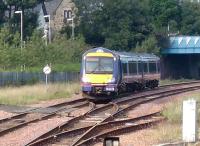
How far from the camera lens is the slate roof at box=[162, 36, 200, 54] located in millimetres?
81312

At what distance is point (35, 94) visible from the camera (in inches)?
1478

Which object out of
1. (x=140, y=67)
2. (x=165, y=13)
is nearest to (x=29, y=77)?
(x=140, y=67)

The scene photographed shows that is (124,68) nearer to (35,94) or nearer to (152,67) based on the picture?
(35,94)

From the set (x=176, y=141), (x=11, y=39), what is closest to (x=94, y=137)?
(x=176, y=141)

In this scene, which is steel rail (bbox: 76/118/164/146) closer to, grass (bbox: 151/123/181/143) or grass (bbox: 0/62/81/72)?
grass (bbox: 151/123/181/143)

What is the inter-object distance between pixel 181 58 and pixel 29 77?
47033 millimetres

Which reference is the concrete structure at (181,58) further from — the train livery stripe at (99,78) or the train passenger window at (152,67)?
the train livery stripe at (99,78)

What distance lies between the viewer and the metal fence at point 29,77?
45953mm

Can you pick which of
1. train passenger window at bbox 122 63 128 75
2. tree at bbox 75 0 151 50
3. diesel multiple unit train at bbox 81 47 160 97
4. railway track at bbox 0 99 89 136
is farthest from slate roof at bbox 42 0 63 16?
railway track at bbox 0 99 89 136

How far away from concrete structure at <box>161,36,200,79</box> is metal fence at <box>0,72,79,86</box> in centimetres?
3053

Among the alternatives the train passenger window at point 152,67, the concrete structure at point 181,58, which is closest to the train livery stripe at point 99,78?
the train passenger window at point 152,67

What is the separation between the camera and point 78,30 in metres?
79.4

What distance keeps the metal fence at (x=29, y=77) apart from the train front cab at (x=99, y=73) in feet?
42.9

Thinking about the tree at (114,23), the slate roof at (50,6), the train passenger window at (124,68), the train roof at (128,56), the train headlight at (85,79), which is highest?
the slate roof at (50,6)
